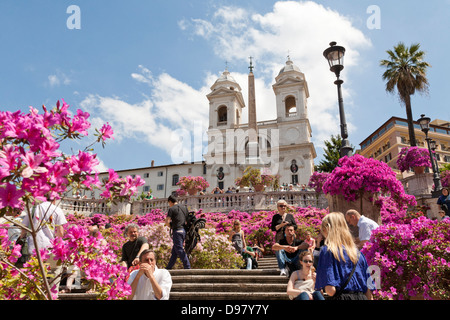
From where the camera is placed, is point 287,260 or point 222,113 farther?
point 222,113

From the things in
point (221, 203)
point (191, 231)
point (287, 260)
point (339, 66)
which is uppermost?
point (339, 66)

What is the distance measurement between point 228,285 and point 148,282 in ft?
8.31

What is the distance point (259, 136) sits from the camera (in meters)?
56.9

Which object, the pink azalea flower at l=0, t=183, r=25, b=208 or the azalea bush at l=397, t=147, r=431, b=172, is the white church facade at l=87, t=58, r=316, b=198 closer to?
the azalea bush at l=397, t=147, r=431, b=172

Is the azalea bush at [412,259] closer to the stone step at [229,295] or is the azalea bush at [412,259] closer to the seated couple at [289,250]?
the seated couple at [289,250]

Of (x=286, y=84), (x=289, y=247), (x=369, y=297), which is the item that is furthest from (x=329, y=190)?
(x=286, y=84)

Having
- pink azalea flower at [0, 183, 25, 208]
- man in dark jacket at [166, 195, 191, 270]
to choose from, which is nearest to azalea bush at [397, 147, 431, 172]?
man in dark jacket at [166, 195, 191, 270]

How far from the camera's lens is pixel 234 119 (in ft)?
187

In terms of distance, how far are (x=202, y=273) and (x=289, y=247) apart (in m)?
2.11

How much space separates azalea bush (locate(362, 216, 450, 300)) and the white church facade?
146 feet

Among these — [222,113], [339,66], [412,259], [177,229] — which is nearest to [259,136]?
[222,113]

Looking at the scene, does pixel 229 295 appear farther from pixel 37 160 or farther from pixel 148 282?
pixel 37 160

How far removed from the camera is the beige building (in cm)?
6016
